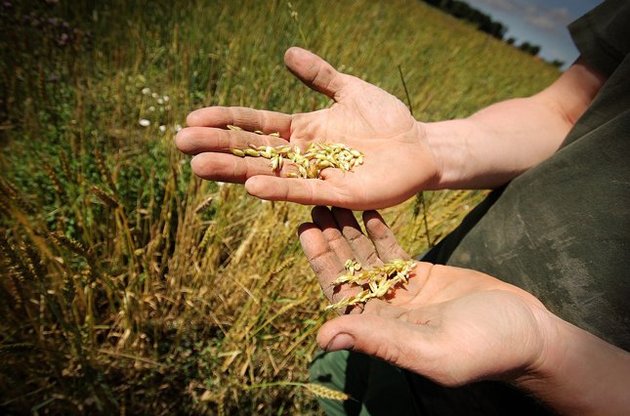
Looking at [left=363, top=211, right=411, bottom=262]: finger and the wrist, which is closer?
[left=363, top=211, right=411, bottom=262]: finger

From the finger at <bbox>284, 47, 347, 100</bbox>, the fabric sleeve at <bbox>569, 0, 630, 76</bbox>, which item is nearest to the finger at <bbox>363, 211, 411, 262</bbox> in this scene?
the finger at <bbox>284, 47, 347, 100</bbox>

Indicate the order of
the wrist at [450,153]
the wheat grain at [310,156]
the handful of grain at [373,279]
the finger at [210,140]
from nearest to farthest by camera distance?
the handful of grain at [373,279], the finger at [210,140], the wheat grain at [310,156], the wrist at [450,153]

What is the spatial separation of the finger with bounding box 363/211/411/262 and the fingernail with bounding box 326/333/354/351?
0.46 meters

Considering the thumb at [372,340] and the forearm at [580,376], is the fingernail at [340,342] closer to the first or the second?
the thumb at [372,340]

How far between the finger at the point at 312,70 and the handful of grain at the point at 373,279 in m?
0.70

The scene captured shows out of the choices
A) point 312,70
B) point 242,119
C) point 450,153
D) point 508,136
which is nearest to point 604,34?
point 508,136

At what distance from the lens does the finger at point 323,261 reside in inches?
39.2

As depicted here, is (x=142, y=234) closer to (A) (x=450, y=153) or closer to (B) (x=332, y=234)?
(B) (x=332, y=234)

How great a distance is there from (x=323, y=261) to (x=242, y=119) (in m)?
0.60

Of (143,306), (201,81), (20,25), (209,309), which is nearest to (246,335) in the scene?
(209,309)

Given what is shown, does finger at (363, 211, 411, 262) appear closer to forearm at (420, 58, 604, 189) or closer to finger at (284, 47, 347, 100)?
forearm at (420, 58, 604, 189)

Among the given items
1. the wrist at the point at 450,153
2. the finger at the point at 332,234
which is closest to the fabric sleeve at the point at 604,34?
the wrist at the point at 450,153

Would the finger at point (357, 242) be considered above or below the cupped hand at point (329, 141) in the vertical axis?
below

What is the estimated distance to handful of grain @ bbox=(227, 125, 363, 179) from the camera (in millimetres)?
1238
